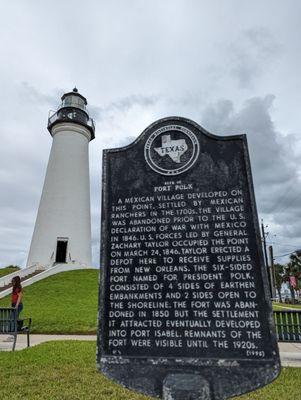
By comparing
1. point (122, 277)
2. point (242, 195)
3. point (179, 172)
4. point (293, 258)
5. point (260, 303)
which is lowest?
point (260, 303)

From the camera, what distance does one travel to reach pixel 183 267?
3447 millimetres

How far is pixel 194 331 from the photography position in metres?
3.19

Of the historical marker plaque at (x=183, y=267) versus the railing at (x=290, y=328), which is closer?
the historical marker plaque at (x=183, y=267)

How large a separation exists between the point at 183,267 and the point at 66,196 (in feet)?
81.7

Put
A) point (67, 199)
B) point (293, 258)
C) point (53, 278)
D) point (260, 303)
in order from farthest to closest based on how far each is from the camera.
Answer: point (293, 258), point (67, 199), point (53, 278), point (260, 303)

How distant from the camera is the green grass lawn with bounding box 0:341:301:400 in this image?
4.44 m

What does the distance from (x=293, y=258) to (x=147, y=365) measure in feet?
190

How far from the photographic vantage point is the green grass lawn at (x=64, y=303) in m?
11.2

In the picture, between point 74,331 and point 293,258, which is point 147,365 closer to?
point 74,331

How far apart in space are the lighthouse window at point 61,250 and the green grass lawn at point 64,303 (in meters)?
2.20

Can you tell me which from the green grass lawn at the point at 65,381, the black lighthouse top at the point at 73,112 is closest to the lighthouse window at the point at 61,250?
the black lighthouse top at the point at 73,112

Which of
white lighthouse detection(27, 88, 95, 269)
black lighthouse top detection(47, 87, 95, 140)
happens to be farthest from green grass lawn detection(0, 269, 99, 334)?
black lighthouse top detection(47, 87, 95, 140)

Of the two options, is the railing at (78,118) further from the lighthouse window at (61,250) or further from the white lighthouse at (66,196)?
the lighthouse window at (61,250)

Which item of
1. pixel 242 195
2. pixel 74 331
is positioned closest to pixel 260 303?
pixel 242 195
